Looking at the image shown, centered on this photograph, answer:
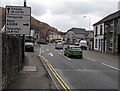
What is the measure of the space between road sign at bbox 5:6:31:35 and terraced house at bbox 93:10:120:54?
23364mm

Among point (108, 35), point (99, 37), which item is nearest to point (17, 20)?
point (108, 35)

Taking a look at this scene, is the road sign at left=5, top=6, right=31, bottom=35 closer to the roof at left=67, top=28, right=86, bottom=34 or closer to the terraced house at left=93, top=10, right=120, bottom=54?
the terraced house at left=93, top=10, right=120, bottom=54

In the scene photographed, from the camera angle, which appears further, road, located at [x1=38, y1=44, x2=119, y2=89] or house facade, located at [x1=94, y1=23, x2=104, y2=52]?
house facade, located at [x1=94, y1=23, x2=104, y2=52]

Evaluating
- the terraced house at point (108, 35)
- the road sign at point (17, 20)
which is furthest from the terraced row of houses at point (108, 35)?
the road sign at point (17, 20)

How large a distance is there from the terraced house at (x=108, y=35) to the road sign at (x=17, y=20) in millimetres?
23364

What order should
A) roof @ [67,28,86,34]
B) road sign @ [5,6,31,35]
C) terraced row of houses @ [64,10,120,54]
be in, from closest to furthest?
road sign @ [5,6,31,35], terraced row of houses @ [64,10,120,54], roof @ [67,28,86,34]

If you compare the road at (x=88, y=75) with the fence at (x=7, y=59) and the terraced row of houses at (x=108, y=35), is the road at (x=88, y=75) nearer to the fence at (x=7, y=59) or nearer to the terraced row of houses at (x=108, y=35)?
the fence at (x=7, y=59)

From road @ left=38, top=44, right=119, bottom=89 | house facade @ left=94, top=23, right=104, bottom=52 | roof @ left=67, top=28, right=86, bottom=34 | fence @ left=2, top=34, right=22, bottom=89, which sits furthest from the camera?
roof @ left=67, top=28, right=86, bottom=34

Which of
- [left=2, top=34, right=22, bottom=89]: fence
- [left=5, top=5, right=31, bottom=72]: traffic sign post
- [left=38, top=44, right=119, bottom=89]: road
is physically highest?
[left=5, top=5, right=31, bottom=72]: traffic sign post

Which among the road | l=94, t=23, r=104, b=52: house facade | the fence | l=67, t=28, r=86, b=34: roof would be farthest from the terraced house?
l=67, t=28, r=86, b=34: roof

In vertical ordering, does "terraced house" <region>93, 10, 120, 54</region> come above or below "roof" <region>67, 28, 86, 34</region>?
below

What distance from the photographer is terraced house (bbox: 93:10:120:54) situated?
32969mm

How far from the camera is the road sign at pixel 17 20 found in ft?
36.2

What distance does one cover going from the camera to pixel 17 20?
11.3 meters
